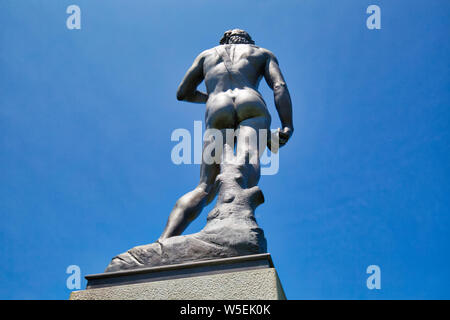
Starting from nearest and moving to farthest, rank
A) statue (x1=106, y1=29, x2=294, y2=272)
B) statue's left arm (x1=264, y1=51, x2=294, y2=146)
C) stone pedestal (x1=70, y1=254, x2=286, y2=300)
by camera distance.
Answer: stone pedestal (x1=70, y1=254, x2=286, y2=300)
statue (x1=106, y1=29, x2=294, y2=272)
statue's left arm (x1=264, y1=51, x2=294, y2=146)

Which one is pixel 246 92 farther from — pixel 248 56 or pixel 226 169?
pixel 226 169

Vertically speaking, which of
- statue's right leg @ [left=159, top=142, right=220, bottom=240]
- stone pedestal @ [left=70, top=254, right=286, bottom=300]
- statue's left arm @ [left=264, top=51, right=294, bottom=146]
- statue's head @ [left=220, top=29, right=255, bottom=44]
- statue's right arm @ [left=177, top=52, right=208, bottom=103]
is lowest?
stone pedestal @ [left=70, top=254, right=286, bottom=300]

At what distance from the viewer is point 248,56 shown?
5.74m

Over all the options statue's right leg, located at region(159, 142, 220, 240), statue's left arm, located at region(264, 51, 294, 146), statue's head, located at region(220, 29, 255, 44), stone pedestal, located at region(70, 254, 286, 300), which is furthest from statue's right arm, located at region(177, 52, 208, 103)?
stone pedestal, located at region(70, 254, 286, 300)

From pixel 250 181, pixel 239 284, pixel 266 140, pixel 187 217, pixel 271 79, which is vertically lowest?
pixel 239 284

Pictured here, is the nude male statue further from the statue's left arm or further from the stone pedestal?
the stone pedestal

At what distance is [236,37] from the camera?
6.25 meters

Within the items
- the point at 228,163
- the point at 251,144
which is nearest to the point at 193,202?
the point at 228,163

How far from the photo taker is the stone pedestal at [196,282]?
326cm

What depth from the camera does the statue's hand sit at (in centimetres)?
520

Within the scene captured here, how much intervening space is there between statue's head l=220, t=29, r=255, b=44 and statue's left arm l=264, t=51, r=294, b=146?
31.2 inches

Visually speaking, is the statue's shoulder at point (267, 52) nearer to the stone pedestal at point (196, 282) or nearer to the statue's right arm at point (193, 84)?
the statue's right arm at point (193, 84)
